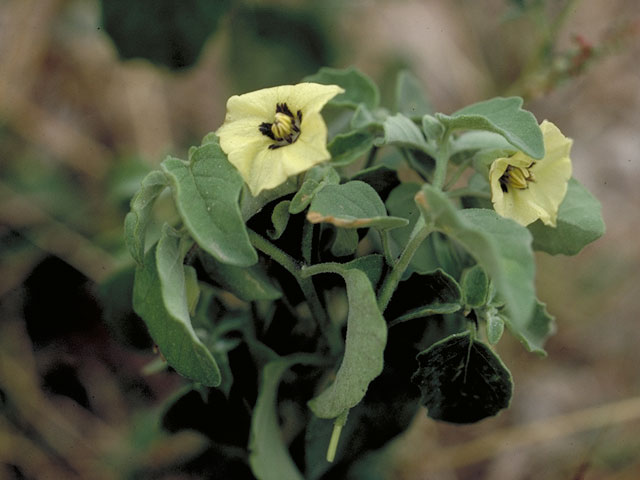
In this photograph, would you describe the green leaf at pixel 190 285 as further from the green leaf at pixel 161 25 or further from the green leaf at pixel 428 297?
the green leaf at pixel 161 25

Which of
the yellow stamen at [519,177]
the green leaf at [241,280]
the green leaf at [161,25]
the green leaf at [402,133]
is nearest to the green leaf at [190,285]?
the green leaf at [241,280]

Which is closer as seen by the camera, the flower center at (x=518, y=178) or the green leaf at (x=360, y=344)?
the green leaf at (x=360, y=344)

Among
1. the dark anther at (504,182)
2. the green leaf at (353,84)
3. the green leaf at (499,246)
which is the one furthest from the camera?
the green leaf at (353,84)

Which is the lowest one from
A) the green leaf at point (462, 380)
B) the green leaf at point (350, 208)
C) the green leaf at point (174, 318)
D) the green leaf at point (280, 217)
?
the green leaf at point (462, 380)

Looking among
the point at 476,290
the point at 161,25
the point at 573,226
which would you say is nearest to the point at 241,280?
the point at 476,290

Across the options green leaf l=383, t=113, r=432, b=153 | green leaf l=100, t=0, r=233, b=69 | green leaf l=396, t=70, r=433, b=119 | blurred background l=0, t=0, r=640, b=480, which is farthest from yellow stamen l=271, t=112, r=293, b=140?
green leaf l=100, t=0, r=233, b=69

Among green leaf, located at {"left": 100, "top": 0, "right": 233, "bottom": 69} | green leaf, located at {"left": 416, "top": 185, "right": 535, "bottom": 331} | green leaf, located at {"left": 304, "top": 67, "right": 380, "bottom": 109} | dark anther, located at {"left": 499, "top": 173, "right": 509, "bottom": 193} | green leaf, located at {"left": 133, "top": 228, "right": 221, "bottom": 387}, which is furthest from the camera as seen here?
green leaf, located at {"left": 100, "top": 0, "right": 233, "bottom": 69}

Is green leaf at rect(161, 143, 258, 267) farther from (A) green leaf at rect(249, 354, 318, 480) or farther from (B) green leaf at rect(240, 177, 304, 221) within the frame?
(A) green leaf at rect(249, 354, 318, 480)
